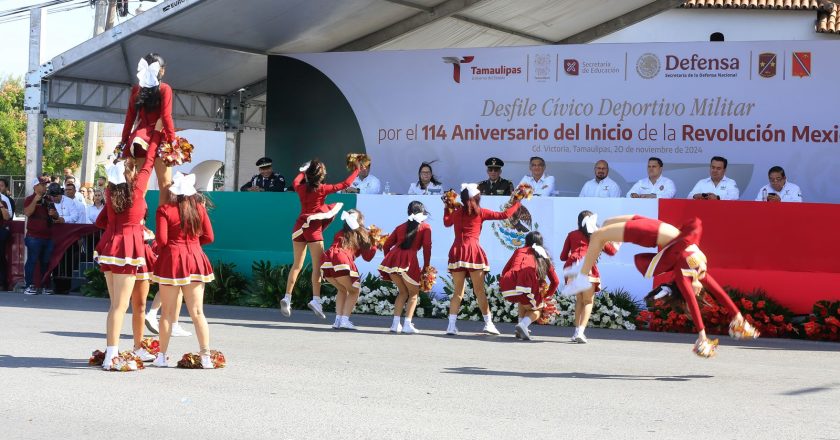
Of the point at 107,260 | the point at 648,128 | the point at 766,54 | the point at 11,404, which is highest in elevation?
the point at 766,54

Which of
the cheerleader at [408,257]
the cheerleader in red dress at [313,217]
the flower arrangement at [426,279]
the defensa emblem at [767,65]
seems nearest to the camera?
the cheerleader at [408,257]

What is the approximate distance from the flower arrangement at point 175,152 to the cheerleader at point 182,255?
18 cm

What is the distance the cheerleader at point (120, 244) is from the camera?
30.5ft

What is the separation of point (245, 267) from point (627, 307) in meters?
6.34

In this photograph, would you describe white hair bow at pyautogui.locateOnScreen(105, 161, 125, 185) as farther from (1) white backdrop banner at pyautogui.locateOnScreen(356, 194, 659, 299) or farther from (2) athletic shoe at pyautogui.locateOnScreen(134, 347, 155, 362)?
(1) white backdrop banner at pyautogui.locateOnScreen(356, 194, 659, 299)

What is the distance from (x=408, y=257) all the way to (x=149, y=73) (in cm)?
436

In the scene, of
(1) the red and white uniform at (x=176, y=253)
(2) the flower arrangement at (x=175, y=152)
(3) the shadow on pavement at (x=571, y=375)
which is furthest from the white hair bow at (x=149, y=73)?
(3) the shadow on pavement at (x=571, y=375)

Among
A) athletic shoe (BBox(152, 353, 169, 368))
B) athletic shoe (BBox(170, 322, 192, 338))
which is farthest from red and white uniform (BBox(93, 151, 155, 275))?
athletic shoe (BBox(170, 322, 192, 338))

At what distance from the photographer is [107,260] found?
928cm

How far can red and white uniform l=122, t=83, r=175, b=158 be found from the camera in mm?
9609

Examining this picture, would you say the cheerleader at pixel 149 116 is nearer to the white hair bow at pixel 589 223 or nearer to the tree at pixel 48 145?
the white hair bow at pixel 589 223

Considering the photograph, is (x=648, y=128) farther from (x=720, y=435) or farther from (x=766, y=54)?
(x=720, y=435)

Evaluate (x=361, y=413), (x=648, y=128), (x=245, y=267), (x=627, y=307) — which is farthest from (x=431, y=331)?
(x=648, y=128)

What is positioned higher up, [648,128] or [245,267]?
[648,128]
